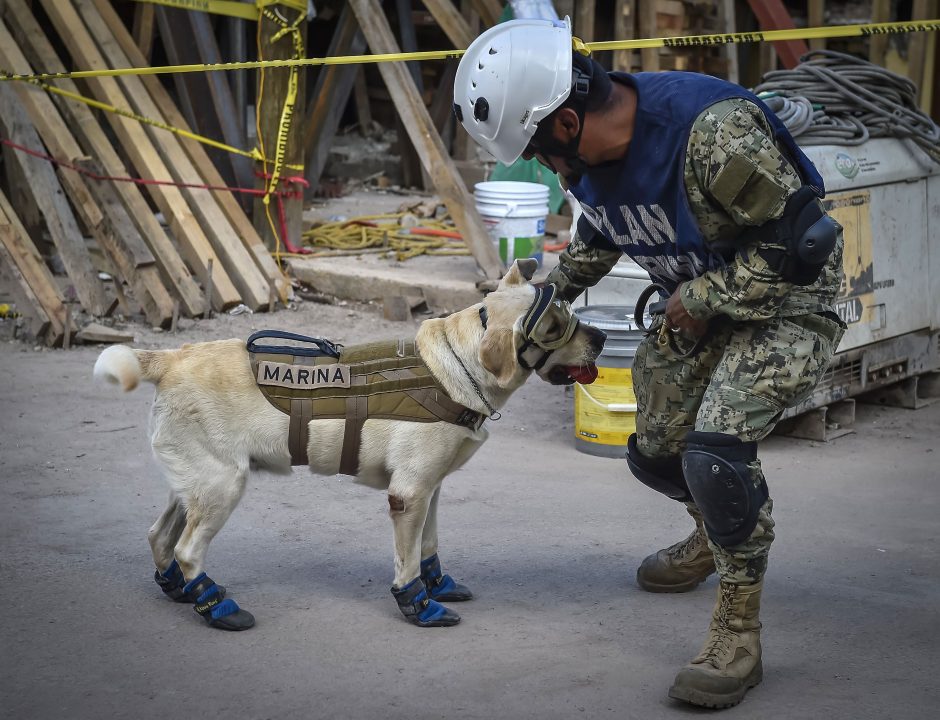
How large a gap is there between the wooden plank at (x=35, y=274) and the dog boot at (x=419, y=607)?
14.1ft

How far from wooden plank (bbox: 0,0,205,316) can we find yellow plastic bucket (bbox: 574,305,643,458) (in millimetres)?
3397

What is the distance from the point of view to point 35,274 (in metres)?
7.29

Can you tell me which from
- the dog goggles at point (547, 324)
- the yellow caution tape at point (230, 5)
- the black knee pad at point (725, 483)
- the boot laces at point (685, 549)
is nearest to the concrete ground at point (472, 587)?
the boot laces at point (685, 549)

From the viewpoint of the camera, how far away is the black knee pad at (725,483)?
319 centimetres

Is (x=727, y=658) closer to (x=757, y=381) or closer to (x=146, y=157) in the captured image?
(x=757, y=381)

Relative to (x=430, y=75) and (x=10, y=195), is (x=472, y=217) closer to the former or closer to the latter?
(x=10, y=195)

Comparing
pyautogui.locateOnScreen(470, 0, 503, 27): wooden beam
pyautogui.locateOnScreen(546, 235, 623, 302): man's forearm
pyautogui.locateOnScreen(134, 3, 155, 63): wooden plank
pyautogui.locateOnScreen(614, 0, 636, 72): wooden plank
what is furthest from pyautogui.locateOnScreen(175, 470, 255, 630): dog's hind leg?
pyautogui.locateOnScreen(614, 0, 636, 72): wooden plank

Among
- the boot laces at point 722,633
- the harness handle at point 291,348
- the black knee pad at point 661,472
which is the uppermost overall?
the harness handle at point 291,348

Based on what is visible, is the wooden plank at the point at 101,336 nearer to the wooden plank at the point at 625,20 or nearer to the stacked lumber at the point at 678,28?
the stacked lumber at the point at 678,28

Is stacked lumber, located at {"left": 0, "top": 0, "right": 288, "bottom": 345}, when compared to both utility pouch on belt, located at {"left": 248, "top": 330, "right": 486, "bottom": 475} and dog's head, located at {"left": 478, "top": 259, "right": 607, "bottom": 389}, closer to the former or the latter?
utility pouch on belt, located at {"left": 248, "top": 330, "right": 486, "bottom": 475}

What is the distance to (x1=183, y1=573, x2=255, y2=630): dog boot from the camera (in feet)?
12.2

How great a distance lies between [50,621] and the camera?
12.3 feet

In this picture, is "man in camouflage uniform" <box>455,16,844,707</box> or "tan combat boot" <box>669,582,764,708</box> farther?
"tan combat boot" <box>669,582,764,708</box>

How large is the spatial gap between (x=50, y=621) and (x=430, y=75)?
1055 centimetres
